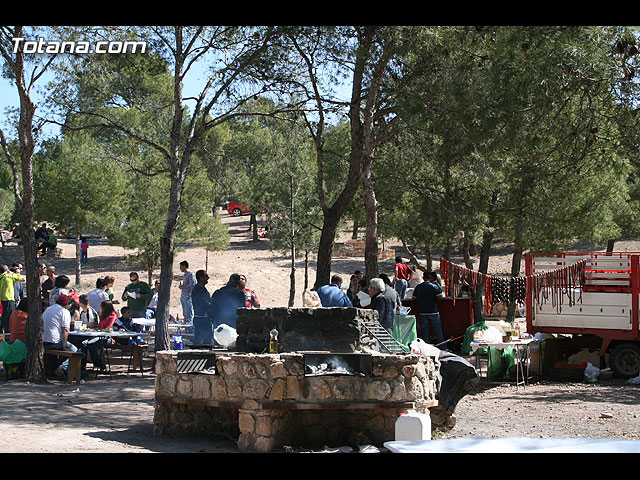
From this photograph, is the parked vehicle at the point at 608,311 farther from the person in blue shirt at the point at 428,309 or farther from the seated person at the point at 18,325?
the seated person at the point at 18,325

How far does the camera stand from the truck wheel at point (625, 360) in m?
12.3

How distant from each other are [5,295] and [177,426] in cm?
984

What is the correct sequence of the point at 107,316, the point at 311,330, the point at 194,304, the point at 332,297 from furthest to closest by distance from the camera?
the point at 107,316
the point at 194,304
the point at 332,297
the point at 311,330

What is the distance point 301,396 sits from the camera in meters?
7.84

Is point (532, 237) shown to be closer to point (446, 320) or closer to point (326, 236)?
point (446, 320)

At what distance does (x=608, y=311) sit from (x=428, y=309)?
146 inches

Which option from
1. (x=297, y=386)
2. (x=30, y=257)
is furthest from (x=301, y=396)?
(x=30, y=257)

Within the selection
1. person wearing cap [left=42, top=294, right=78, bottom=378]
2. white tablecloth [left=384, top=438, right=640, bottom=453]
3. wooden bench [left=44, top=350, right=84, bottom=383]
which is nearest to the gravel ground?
white tablecloth [left=384, top=438, right=640, bottom=453]

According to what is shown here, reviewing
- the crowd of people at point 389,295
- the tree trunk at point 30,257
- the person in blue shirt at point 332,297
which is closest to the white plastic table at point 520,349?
the crowd of people at point 389,295

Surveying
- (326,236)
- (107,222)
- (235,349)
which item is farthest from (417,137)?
(107,222)

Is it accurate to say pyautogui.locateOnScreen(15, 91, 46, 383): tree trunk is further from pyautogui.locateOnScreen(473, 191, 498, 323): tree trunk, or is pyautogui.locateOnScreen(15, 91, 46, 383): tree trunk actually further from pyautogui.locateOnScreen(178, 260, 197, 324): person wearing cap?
pyautogui.locateOnScreen(473, 191, 498, 323): tree trunk

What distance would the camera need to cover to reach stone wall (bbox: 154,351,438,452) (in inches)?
309

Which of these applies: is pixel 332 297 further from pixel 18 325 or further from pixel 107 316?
pixel 18 325

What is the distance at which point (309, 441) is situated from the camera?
8398mm
